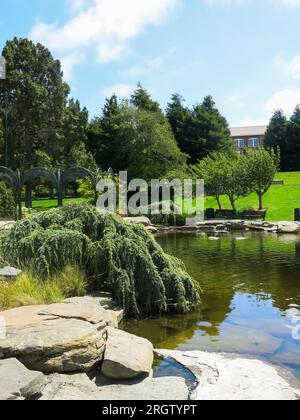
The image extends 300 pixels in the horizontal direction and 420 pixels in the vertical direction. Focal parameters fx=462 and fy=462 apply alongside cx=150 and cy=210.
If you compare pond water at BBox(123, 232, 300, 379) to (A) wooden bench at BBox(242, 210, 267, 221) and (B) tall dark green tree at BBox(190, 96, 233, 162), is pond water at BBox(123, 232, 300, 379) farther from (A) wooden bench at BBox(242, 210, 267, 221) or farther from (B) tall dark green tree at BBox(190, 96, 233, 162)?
(B) tall dark green tree at BBox(190, 96, 233, 162)

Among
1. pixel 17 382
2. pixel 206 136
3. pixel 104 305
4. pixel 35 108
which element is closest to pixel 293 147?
pixel 206 136

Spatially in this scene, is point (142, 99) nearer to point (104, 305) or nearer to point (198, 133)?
point (198, 133)

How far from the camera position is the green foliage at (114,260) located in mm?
7871

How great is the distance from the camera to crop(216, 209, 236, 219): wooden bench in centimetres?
2787

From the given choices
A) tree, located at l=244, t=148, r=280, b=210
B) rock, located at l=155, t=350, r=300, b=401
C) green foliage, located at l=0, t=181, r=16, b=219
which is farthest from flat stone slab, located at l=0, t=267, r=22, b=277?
tree, located at l=244, t=148, r=280, b=210

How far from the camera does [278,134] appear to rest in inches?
2093

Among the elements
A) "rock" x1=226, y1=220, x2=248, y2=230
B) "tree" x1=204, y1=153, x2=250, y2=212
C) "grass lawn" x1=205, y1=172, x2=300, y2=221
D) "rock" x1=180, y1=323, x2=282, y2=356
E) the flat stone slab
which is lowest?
"rock" x1=180, y1=323, x2=282, y2=356

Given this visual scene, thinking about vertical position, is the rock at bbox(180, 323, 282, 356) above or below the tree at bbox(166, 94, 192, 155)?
below

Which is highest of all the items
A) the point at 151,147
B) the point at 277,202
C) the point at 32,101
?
the point at 32,101

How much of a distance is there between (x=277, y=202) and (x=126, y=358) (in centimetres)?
2762

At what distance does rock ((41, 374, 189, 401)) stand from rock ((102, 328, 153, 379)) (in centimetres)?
11

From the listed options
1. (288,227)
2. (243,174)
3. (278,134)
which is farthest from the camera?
(278,134)
